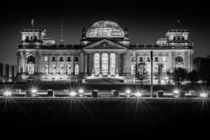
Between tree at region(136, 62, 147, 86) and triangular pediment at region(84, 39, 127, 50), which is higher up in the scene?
triangular pediment at region(84, 39, 127, 50)

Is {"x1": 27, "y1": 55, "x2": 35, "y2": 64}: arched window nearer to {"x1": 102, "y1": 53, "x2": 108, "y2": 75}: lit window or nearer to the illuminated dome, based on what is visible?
the illuminated dome

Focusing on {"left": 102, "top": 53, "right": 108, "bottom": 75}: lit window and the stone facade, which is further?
{"left": 102, "top": 53, "right": 108, "bottom": 75}: lit window

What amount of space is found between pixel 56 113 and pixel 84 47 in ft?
370

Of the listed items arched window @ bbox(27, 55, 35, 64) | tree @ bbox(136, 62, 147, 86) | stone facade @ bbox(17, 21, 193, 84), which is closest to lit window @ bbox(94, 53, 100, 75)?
stone facade @ bbox(17, 21, 193, 84)

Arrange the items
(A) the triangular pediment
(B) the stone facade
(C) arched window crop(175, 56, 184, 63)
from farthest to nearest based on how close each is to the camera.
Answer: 1. (C) arched window crop(175, 56, 184, 63)
2. (B) the stone facade
3. (A) the triangular pediment

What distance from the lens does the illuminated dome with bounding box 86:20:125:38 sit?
148m

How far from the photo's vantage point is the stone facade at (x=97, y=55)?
5645 inches

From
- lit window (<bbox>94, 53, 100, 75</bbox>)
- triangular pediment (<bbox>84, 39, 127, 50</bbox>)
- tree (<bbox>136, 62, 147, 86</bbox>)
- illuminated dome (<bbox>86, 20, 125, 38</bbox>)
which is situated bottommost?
tree (<bbox>136, 62, 147, 86</bbox>)

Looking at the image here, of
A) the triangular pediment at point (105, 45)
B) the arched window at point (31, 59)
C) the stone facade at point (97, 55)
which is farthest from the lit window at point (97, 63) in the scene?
the arched window at point (31, 59)

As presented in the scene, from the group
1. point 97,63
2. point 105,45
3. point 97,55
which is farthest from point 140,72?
point 97,63

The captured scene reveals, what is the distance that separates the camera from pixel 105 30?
486ft

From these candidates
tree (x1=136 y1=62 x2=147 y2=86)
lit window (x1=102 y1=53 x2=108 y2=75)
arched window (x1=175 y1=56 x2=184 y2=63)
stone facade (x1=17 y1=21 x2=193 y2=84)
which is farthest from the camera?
arched window (x1=175 y1=56 x2=184 y2=63)

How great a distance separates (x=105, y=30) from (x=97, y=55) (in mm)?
9837

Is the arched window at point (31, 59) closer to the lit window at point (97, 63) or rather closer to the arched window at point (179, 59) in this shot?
the lit window at point (97, 63)
